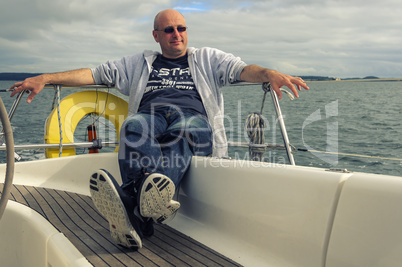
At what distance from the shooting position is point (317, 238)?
1146 millimetres

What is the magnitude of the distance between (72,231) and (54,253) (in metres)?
0.20

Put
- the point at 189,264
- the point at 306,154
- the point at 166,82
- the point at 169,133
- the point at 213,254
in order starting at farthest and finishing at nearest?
the point at 306,154 → the point at 166,82 → the point at 169,133 → the point at 213,254 → the point at 189,264

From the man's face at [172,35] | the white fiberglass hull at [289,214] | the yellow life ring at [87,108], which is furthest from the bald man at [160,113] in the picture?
the yellow life ring at [87,108]

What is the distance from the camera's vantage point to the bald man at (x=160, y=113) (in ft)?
4.49

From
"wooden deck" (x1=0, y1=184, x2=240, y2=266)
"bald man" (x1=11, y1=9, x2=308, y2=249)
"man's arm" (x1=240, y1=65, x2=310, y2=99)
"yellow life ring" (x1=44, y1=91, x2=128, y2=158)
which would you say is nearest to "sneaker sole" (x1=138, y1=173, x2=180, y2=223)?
"bald man" (x1=11, y1=9, x2=308, y2=249)

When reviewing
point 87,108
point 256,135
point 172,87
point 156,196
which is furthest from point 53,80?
point 156,196

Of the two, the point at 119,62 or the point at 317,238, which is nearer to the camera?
the point at 317,238

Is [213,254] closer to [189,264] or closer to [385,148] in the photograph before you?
[189,264]

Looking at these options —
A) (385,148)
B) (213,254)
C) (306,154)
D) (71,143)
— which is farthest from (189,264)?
(385,148)

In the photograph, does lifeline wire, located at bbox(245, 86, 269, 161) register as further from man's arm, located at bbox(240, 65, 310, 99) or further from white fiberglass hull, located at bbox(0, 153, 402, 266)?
white fiberglass hull, located at bbox(0, 153, 402, 266)

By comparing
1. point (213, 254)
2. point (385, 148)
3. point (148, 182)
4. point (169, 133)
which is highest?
point (169, 133)

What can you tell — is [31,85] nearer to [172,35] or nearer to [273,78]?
[172,35]

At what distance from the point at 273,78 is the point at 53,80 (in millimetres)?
1272

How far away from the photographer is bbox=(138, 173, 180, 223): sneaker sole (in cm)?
135
